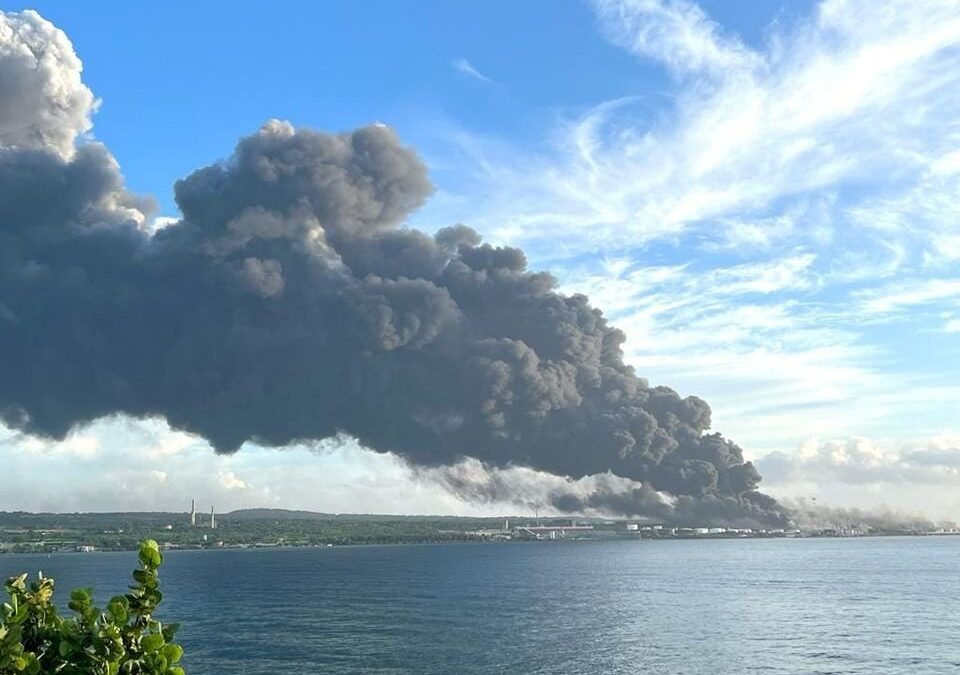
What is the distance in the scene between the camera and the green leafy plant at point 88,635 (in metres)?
16.8

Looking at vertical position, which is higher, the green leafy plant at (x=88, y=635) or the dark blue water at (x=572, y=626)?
the green leafy plant at (x=88, y=635)

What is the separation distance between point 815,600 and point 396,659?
82312 millimetres

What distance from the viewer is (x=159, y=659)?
17391mm

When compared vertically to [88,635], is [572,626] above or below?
below

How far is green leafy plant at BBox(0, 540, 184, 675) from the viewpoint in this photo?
16844 millimetres

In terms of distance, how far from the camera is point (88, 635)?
1748 centimetres

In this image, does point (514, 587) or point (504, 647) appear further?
point (514, 587)

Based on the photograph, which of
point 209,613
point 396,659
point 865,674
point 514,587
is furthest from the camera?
point 514,587

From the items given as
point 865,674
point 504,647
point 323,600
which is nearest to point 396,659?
point 504,647

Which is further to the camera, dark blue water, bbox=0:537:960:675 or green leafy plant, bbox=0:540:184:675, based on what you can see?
dark blue water, bbox=0:537:960:675

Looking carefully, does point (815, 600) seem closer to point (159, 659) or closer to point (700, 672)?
point (700, 672)

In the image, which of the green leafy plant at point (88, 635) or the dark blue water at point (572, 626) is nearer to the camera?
the green leafy plant at point (88, 635)

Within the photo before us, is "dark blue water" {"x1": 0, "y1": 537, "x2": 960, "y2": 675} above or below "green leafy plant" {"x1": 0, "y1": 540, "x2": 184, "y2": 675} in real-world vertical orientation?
below

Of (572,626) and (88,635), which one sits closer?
(88,635)
